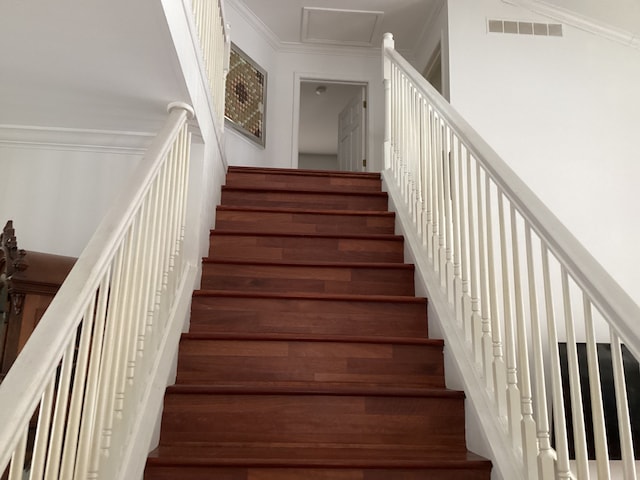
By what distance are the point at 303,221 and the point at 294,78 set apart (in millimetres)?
2938

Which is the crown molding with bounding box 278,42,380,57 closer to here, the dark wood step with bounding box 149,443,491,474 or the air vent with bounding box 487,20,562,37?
the air vent with bounding box 487,20,562,37

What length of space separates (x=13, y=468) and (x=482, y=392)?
1.33 m

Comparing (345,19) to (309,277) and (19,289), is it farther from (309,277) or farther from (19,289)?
(19,289)

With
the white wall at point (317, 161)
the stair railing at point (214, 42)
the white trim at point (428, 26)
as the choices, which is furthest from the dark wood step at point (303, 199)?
the white wall at point (317, 161)

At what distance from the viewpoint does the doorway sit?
562 centimetres

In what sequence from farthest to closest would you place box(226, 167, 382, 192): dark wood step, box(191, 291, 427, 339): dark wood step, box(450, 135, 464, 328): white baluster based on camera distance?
box(226, 167, 382, 192): dark wood step
box(191, 291, 427, 339): dark wood step
box(450, 135, 464, 328): white baluster

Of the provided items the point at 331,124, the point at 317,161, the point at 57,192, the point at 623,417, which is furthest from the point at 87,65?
the point at 317,161

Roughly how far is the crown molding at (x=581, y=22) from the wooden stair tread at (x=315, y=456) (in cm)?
372

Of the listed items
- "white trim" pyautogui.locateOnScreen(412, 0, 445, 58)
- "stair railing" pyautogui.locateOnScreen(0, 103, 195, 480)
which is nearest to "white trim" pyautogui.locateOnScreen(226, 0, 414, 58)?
"white trim" pyautogui.locateOnScreen(412, 0, 445, 58)

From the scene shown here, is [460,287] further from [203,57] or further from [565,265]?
[203,57]

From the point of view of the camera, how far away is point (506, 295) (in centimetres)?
157

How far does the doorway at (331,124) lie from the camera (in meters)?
5.62

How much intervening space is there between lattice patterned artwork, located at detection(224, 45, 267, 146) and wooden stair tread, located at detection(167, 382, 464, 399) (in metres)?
3.25

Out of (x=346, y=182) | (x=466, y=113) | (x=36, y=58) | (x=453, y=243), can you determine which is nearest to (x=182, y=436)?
(x=453, y=243)
